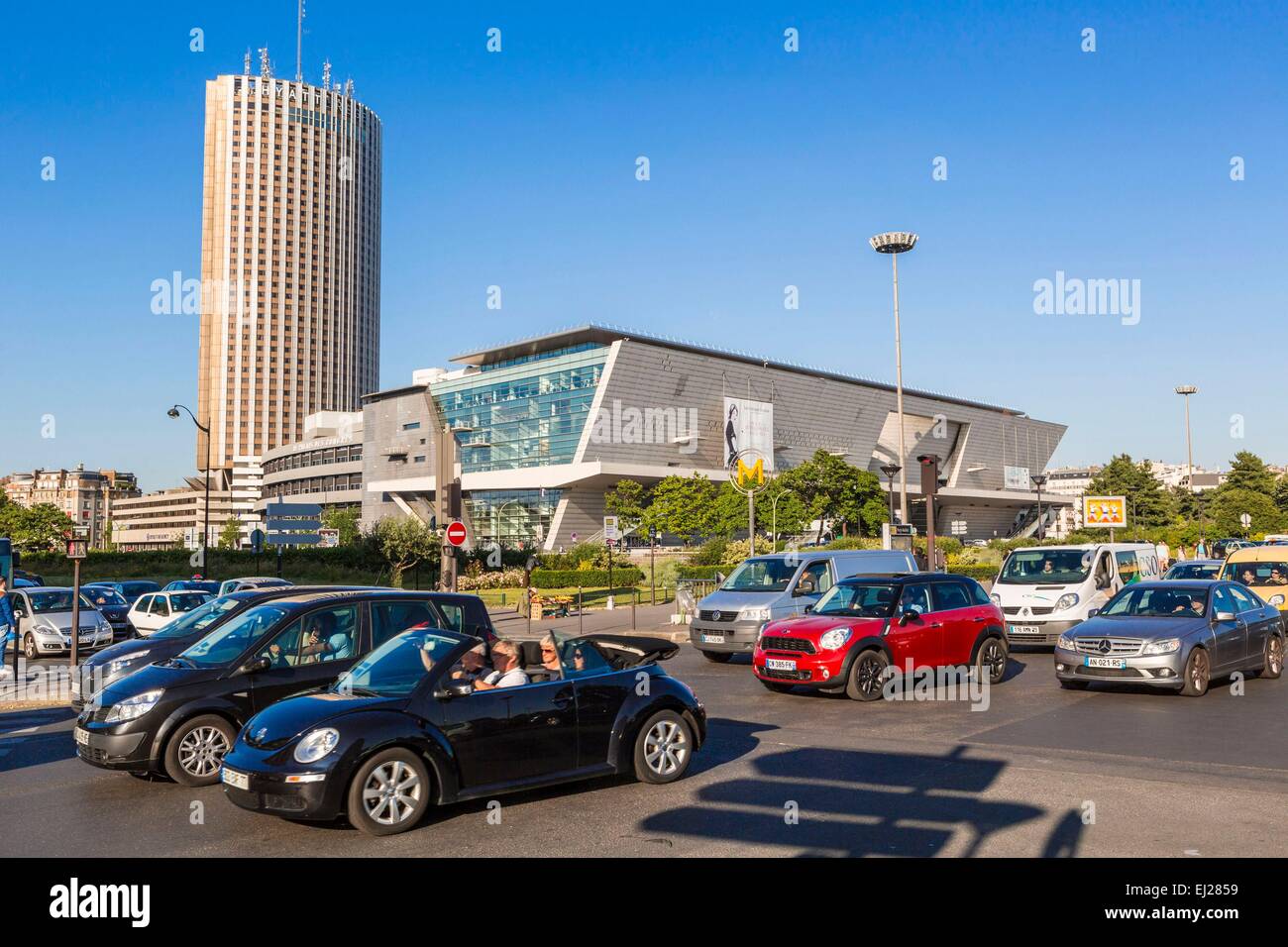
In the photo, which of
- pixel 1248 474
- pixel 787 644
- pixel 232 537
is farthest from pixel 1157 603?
pixel 232 537

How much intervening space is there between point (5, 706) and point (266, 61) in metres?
185

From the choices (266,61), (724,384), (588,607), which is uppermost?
(266,61)

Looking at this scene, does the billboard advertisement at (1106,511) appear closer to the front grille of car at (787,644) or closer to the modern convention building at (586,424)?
the front grille of car at (787,644)

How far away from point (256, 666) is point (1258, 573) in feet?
64.4

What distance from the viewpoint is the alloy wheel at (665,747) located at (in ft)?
28.2

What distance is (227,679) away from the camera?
9.30 metres

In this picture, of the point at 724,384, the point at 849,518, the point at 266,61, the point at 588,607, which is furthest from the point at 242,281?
the point at 588,607

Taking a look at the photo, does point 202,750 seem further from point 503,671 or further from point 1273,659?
point 1273,659

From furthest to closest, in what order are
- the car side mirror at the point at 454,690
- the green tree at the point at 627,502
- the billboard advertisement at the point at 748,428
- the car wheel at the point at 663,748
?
1. the billboard advertisement at the point at 748,428
2. the green tree at the point at 627,502
3. the car wheel at the point at 663,748
4. the car side mirror at the point at 454,690

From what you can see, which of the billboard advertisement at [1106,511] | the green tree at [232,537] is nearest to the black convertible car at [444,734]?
the billboard advertisement at [1106,511]

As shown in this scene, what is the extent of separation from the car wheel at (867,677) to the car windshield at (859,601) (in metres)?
0.63

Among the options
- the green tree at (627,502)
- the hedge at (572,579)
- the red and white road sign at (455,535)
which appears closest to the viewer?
the red and white road sign at (455,535)

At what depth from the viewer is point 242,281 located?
166250mm
